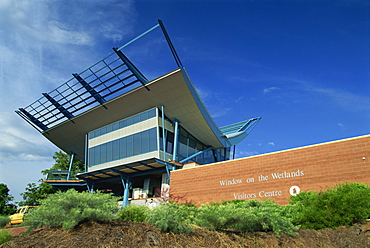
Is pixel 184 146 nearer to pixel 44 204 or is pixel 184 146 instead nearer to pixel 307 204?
pixel 307 204

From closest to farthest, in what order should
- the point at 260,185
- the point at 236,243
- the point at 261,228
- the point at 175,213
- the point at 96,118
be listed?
the point at 236,243 < the point at 175,213 < the point at 261,228 < the point at 260,185 < the point at 96,118

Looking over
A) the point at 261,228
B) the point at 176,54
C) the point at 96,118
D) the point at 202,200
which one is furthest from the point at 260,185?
the point at 96,118

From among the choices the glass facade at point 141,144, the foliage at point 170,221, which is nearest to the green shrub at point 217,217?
the foliage at point 170,221

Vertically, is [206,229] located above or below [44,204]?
below

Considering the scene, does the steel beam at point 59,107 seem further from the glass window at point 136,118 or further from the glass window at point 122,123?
the glass window at point 136,118

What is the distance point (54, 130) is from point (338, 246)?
36011 mm

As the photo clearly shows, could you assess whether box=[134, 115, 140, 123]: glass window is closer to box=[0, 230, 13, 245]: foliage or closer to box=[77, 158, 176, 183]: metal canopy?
box=[77, 158, 176, 183]: metal canopy

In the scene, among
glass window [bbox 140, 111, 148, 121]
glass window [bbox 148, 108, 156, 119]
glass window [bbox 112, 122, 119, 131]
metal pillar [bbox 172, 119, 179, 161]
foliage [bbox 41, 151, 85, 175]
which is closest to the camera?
metal pillar [bbox 172, 119, 179, 161]

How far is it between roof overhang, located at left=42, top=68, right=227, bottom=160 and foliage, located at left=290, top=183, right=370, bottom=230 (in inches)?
631

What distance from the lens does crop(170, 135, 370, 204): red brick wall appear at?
14.5 meters

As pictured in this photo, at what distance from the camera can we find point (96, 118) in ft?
104

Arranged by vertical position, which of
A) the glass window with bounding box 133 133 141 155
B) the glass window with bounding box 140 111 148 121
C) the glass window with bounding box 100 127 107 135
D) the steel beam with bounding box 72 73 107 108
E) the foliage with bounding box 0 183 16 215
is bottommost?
the foliage with bounding box 0 183 16 215

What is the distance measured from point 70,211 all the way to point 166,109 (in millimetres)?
20571

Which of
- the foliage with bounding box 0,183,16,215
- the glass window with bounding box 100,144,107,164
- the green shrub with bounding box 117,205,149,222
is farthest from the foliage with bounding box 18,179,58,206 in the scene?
the green shrub with bounding box 117,205,149,222
